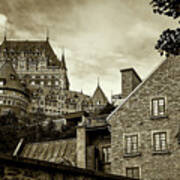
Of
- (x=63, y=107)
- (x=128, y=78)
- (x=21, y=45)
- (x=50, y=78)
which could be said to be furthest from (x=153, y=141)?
(x=21, y=45)

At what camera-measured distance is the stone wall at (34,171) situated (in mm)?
11969

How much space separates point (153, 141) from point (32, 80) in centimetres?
14596

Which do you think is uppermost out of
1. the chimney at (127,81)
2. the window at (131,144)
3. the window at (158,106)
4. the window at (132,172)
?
the chimney at (127,81)

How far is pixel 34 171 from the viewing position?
12.6 metres

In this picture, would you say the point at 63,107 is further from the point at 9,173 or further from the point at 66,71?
the point at 9,173

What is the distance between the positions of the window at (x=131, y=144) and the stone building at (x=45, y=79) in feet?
364

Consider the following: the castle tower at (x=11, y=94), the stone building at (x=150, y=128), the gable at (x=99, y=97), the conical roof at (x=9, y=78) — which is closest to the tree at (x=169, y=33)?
the stone building at (x=150, y=128)

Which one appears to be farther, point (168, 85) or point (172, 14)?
point (168, 85)

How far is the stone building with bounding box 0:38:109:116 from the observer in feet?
474

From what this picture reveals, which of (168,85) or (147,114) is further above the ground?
(168,85)

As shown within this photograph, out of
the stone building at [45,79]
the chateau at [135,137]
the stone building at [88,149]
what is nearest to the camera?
the chateau at [135,137]

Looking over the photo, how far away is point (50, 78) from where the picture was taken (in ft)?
556

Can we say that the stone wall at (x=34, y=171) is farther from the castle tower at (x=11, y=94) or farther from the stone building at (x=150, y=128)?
the castle tower at (x=11, y=94)

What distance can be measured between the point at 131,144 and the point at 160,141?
1.75 metres
